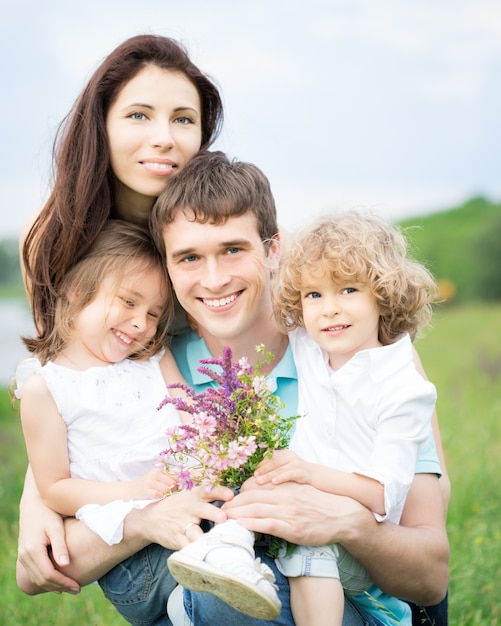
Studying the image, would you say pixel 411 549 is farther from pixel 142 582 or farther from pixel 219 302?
pixel 219 302

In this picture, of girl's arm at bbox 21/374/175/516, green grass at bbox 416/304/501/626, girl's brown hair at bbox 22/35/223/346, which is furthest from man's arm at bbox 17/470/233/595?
green grass at bbox 416/304/501/626

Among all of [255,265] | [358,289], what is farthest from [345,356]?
[255,265]

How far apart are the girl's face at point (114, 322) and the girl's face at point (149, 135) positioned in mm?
527

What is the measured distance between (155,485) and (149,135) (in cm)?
170

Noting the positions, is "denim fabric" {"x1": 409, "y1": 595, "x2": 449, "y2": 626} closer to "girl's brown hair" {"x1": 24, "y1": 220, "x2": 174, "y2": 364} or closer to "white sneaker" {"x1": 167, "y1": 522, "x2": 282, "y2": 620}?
"white sneaker" {"x1": 167, "y1": 522, "x2": 282, "y2": 620}

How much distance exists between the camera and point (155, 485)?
10.6 feet

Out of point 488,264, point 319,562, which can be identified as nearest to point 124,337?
point 319,562

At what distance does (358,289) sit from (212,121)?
1.66m

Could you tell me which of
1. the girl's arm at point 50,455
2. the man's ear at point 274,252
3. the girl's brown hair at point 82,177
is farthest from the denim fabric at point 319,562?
the girl's brown hair at point 82,177

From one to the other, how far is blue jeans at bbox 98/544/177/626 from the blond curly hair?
1.13 m

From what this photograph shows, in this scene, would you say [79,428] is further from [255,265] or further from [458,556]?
[458,556]

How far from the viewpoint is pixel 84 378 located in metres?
3.63

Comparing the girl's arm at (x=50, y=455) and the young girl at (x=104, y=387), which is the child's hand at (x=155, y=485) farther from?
the girl's arm at (x=50, y=455)

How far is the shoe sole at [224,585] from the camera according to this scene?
2594 mm
